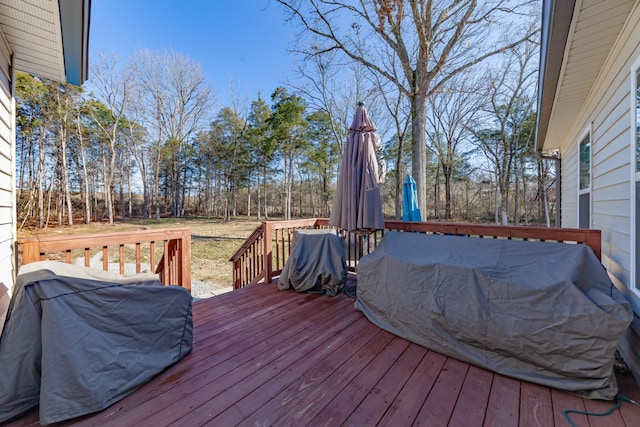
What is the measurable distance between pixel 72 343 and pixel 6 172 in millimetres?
1707

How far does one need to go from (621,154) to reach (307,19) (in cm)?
683

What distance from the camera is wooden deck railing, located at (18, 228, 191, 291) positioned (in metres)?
1.96

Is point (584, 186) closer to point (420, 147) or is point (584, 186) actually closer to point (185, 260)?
point (420, 147)

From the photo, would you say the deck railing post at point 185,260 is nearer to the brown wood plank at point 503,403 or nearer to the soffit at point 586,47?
the brown wood plank at point 503,403

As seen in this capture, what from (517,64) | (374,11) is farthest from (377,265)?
(517,64)

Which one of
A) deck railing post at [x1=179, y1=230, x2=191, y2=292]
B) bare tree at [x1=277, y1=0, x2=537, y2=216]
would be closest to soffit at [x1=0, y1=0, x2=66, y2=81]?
deck railing post at [x1=179, y1=230, x2=191, y2=292]

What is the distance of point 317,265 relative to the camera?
138 inches

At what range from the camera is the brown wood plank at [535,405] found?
54.6 inches

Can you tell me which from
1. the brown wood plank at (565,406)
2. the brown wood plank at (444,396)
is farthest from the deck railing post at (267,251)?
the brown wood plank at (565,406)

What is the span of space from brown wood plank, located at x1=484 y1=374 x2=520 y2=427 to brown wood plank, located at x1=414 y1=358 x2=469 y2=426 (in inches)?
6.9

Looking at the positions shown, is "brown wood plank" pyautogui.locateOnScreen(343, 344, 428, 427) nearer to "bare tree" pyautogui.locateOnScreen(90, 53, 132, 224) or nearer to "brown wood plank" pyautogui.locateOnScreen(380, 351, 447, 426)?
"brown wood plank" pyautogui.locateOnScreen(380, 351, 447, 426)

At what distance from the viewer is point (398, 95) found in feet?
39.7

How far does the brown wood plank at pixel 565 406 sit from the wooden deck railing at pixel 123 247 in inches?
128

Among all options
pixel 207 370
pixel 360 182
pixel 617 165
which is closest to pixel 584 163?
pixel 617 165
